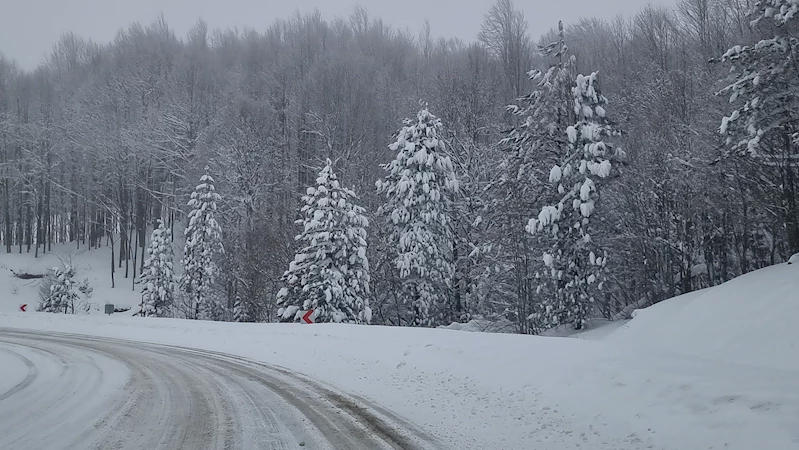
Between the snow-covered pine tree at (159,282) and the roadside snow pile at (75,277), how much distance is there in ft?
24.7

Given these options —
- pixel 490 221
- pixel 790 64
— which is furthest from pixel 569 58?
pixel 790 64

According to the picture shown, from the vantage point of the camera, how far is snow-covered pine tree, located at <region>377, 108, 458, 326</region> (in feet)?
99.6

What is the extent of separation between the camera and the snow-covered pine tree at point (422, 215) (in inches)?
1195

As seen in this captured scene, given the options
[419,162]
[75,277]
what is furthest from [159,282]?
[419,162]

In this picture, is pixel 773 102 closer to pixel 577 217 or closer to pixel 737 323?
pixel 737 323

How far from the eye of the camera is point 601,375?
8.16 metres

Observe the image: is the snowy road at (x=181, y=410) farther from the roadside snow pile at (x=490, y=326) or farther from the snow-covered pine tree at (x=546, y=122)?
the snow-covered pine tree at (x=546, y=122)

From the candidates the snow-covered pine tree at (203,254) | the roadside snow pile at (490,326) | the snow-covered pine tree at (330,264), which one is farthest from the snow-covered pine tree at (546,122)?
the snow-covered pine tree at (203,254)

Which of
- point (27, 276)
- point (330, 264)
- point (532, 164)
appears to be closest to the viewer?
point (532, 164)

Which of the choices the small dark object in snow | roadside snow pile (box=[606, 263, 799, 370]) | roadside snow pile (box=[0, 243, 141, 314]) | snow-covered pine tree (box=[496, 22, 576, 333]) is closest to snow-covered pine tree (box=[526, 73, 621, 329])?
snow-covered pine tree (box=[496, 22, 576, 333])

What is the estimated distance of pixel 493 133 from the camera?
36375mm

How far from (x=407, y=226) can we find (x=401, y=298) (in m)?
4.16

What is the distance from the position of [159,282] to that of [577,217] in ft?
99.3

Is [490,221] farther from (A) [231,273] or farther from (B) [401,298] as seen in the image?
(A) [231,273]
